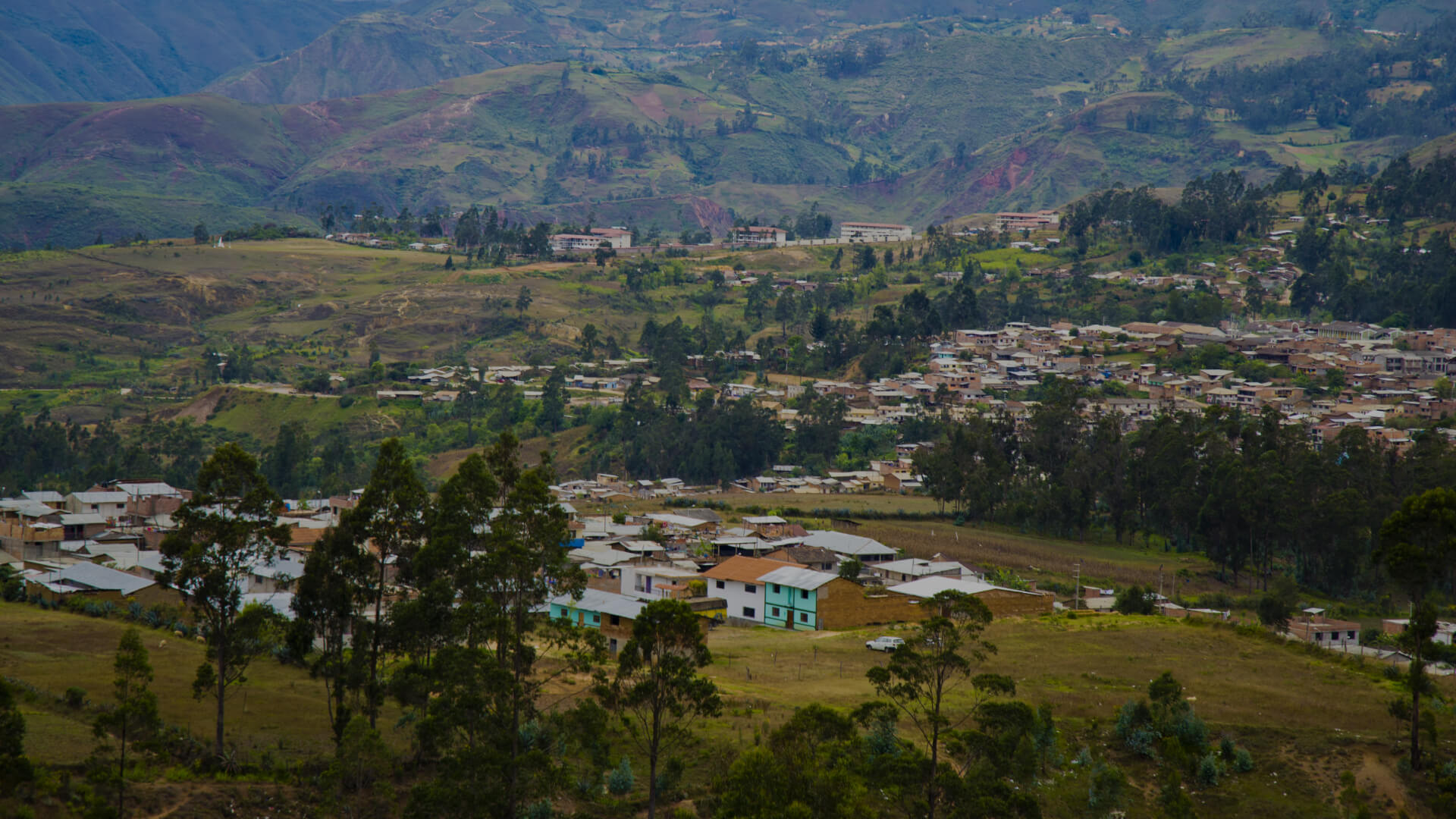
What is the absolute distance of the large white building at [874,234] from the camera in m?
180

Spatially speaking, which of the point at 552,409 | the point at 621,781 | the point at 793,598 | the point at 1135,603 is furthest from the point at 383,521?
the point at 552,409

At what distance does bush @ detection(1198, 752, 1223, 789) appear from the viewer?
31438 mm

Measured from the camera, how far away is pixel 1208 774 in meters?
31.5

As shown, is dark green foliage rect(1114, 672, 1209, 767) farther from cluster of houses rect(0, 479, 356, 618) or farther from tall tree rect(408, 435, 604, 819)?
cluster of houses rect(0, 479, 356, 618)

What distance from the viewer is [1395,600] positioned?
199 ft

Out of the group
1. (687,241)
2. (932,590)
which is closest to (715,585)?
(932,590)

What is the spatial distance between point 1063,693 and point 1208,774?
18.1 feet

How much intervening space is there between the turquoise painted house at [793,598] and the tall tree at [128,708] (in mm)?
24936

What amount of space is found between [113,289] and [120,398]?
32036mm

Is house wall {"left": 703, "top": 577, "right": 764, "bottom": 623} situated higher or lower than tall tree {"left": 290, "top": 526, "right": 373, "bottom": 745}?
lower

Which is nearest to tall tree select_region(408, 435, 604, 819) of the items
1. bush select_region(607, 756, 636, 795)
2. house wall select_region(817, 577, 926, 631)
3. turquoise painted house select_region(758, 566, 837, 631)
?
bush select_region(607, 756, 636, 795)

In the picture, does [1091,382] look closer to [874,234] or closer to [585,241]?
[585,241]

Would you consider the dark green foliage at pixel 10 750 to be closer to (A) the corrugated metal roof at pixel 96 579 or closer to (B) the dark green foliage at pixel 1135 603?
(A) the corrugated metal roof at pixel 96 579

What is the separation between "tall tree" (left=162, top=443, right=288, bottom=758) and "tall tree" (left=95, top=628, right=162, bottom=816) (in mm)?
1853
